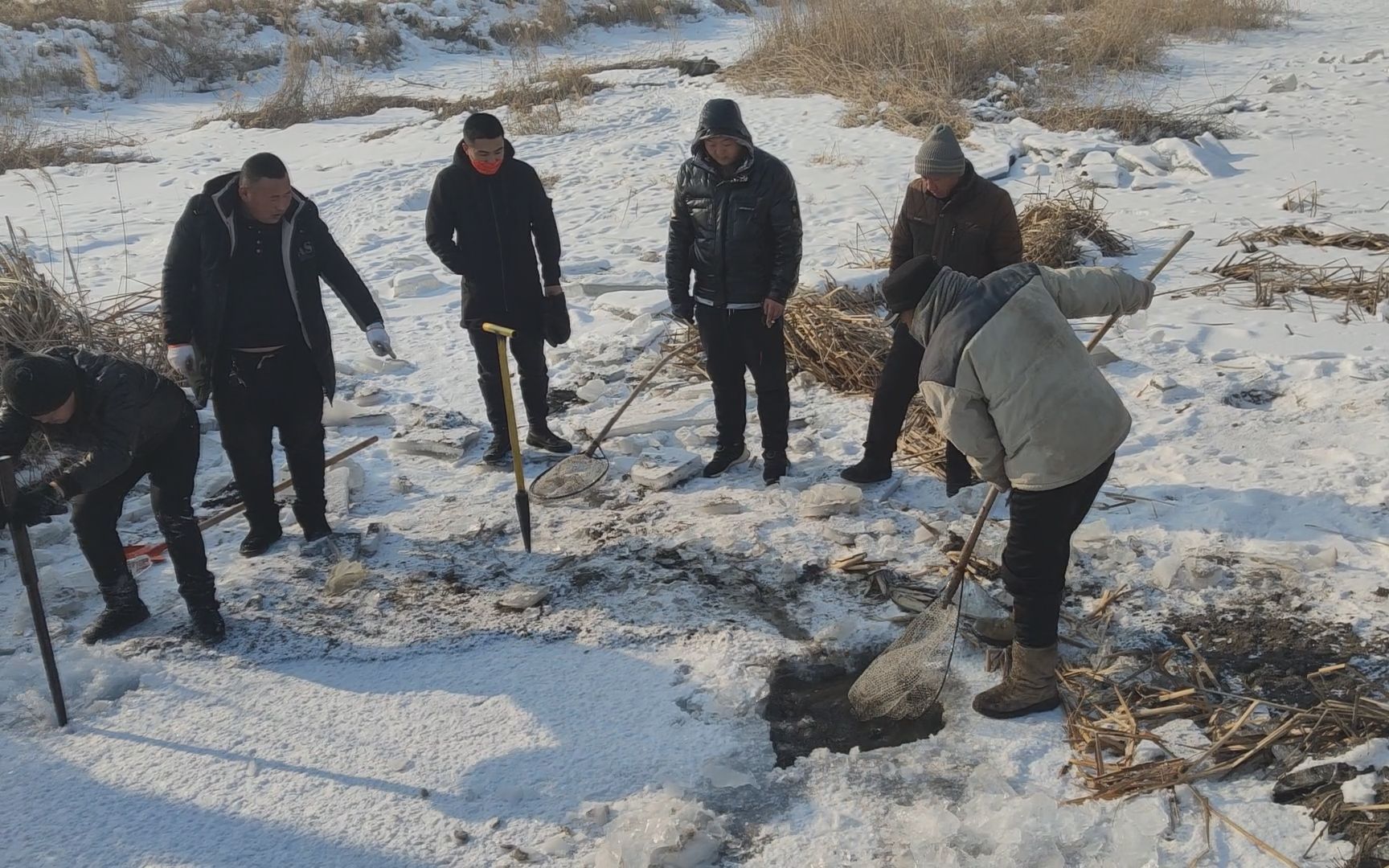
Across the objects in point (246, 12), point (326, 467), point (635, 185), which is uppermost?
point (246, 12)

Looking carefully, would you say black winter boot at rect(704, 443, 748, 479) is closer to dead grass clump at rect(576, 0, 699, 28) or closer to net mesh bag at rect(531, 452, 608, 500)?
net mesh bag at rect(531, 452, 608, 500)

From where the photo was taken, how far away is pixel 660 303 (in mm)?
7062

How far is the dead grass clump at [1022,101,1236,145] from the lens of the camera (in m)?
10.5

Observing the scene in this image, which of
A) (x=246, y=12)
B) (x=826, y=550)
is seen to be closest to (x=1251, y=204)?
(x=826, y=550)

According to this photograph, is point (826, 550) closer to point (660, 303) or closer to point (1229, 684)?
point (1229, 684)

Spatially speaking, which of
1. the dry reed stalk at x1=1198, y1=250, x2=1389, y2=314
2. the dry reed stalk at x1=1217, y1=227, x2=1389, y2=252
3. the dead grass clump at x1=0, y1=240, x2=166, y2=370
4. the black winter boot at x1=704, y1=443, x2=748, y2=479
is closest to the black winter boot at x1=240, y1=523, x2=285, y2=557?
the dead grass clump at x1=0, y1=240, x2=166, y2=370

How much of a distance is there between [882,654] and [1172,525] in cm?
154

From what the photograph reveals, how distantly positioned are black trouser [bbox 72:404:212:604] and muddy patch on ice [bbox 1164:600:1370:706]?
363 cm

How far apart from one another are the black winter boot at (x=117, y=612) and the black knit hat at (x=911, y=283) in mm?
3118

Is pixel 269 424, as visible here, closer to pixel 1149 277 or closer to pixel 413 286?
pixel 1149 277

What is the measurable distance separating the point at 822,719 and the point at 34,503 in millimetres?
2727

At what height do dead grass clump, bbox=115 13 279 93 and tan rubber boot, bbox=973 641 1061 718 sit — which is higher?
dead grass clump, bbox=115 13 279 93

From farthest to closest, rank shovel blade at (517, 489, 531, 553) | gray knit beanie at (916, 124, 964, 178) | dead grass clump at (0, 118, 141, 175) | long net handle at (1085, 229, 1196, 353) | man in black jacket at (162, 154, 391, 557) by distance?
dead grass clump at (0, 118, 141, 175)
shovel blade at (517, 489, 531, 553)
gray knit beanie at (916, 124, 964, 178)
man in black jacket at (162, 154, 391, 557)
long net handle at (1085, 229, 1196, 353)

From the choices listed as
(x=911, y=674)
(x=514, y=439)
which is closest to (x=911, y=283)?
(x=911, y=674)
